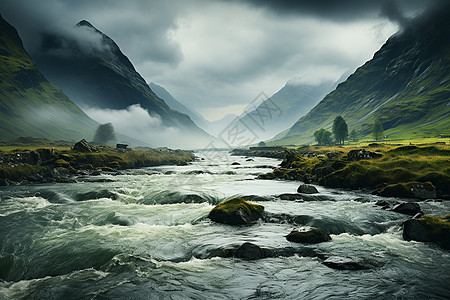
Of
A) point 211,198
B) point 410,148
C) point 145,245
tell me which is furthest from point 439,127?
point 145,245

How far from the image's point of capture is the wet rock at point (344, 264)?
10102mm

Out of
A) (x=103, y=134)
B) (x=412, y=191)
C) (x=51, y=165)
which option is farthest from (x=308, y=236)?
(x=103, y=134)

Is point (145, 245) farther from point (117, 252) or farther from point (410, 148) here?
point (410, 148)

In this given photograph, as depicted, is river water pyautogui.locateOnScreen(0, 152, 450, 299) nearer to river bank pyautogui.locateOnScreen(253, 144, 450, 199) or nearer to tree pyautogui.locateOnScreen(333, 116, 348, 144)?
river bank pyautogui.locateOnScreen(253, 144, 450, 199)

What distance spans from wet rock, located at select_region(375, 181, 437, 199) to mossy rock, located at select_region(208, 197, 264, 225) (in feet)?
51.9

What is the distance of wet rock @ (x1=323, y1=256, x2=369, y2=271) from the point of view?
33.1 ft

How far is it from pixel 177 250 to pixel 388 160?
1251 inches

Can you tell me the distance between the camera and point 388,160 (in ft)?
106

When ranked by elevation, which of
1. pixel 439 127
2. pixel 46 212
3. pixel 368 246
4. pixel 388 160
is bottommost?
pixel 368 246

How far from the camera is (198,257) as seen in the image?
38.6 ft

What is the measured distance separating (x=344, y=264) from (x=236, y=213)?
315 inches

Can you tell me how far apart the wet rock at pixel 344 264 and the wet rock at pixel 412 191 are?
60.9ft

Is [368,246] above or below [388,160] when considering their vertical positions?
below

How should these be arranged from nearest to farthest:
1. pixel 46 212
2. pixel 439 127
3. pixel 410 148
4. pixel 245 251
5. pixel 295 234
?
pixel 245 251, pixel 295 234, pixel 46 212, pixel 410 148, pixel 439 127
